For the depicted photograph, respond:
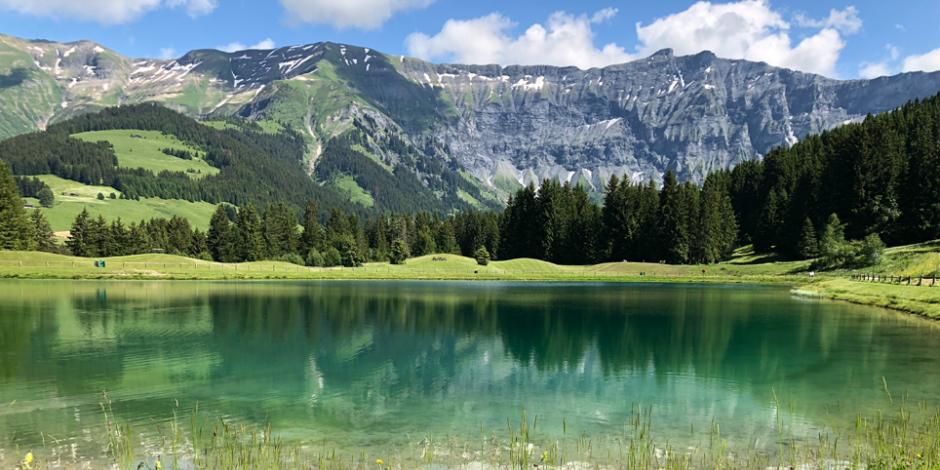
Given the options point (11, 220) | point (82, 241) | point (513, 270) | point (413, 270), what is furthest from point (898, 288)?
point (82, 241)

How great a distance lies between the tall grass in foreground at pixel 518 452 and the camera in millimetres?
13758

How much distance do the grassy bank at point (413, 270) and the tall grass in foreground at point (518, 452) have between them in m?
85.9

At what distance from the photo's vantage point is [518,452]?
49.0 feet

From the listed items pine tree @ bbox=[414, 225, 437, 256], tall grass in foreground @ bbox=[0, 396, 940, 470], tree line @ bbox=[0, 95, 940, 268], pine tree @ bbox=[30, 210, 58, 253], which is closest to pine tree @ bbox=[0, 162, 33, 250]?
tree line @ bbox=[0, 95, 940, 268]

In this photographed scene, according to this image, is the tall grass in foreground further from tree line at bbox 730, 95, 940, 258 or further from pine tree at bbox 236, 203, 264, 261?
pine tree at bbox 236, 203, 264, 261

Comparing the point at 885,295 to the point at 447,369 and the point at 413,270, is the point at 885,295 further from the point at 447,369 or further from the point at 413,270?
the point at 413,270

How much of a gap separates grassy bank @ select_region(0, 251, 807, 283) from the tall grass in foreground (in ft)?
282

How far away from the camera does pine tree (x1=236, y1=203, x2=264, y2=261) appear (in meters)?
141

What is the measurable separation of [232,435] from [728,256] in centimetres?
12349

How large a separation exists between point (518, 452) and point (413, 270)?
112 metres

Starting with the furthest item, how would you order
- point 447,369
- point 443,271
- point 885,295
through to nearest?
point 443,271
point 885,295
point 447,369

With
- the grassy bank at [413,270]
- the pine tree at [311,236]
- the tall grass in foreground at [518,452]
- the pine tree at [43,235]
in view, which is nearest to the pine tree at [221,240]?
the grassy bank at [413,270]

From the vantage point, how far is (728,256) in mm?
123375

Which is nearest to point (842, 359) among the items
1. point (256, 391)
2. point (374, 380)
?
point (374, 380)
